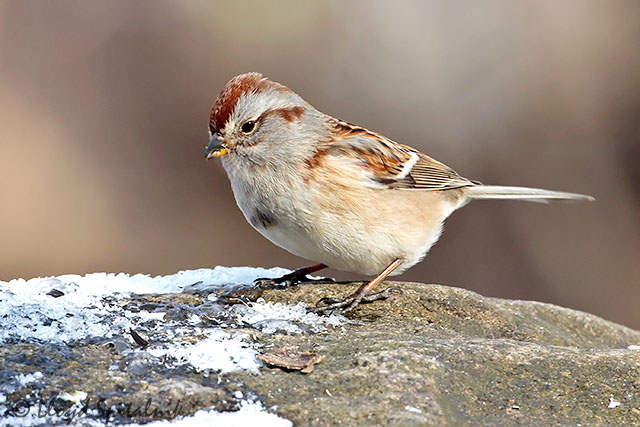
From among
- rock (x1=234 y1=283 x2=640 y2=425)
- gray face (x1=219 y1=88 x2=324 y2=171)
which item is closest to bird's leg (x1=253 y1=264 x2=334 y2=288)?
gray face (x1=219 y1=88 x2=324 y2=171)

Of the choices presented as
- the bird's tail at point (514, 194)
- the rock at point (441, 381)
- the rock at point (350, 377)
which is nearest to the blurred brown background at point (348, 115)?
the bird's tail at point (514, 194)

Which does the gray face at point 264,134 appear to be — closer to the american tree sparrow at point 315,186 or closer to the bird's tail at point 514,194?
the american tree sparrow at point 315,186

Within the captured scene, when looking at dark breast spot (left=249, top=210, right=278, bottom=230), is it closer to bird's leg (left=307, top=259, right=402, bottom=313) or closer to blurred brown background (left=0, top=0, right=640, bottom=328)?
bird's leg (left=307, top=259, right=402, bottom=313)

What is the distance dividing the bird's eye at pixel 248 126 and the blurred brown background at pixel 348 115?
9.50 feet

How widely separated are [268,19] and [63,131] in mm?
2022

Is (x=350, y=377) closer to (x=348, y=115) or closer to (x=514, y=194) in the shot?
(x=514, y=194)

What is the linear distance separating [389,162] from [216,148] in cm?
98

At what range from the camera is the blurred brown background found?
21.5ft

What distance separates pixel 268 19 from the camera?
7051 millimetres

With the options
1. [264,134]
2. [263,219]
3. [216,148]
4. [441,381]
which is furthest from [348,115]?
[441,381]

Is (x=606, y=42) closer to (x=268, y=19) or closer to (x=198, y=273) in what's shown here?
(x=268, y=19)

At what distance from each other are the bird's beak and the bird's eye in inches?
5.0

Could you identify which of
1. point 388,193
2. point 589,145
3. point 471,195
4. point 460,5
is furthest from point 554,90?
point 388,193

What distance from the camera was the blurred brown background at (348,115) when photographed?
6543mm
